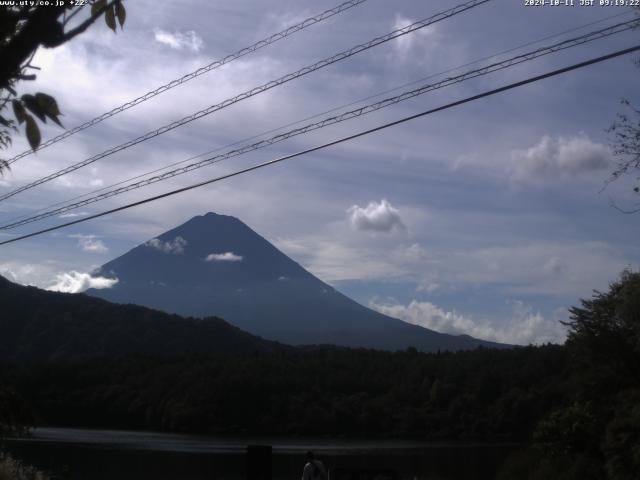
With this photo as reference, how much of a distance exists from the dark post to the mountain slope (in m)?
115

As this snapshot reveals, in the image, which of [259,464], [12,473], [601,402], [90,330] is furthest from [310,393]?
[259,464]

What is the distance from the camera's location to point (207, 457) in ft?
198

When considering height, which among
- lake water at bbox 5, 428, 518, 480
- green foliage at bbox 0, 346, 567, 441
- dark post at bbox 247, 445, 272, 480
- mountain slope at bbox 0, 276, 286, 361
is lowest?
lake water at bbox 5, 428, 518, 480

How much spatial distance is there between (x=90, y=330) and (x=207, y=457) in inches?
3174

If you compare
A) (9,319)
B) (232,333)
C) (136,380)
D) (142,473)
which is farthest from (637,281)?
(232,333)

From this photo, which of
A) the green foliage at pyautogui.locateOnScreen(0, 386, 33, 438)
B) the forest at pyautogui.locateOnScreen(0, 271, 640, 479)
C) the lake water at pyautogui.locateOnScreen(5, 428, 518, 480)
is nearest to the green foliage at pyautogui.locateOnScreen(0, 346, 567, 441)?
the forest at pyautogui.locateOnScreen(0, 271, 640, 479)

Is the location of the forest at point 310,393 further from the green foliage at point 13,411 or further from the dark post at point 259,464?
the green foliage at point 13,411

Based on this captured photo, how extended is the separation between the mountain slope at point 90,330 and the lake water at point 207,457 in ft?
149

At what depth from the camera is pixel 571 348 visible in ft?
106

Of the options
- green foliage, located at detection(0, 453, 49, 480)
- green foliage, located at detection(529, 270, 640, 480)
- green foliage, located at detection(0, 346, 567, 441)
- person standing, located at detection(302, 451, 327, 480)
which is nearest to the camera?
green foliage, located at detection(0, 453, 49, 480)

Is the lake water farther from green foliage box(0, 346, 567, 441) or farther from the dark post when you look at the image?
the dark post

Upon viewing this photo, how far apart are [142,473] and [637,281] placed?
31.3 m

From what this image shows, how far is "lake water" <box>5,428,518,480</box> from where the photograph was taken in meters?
47.1

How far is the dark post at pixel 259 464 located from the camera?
1156 centimetres
